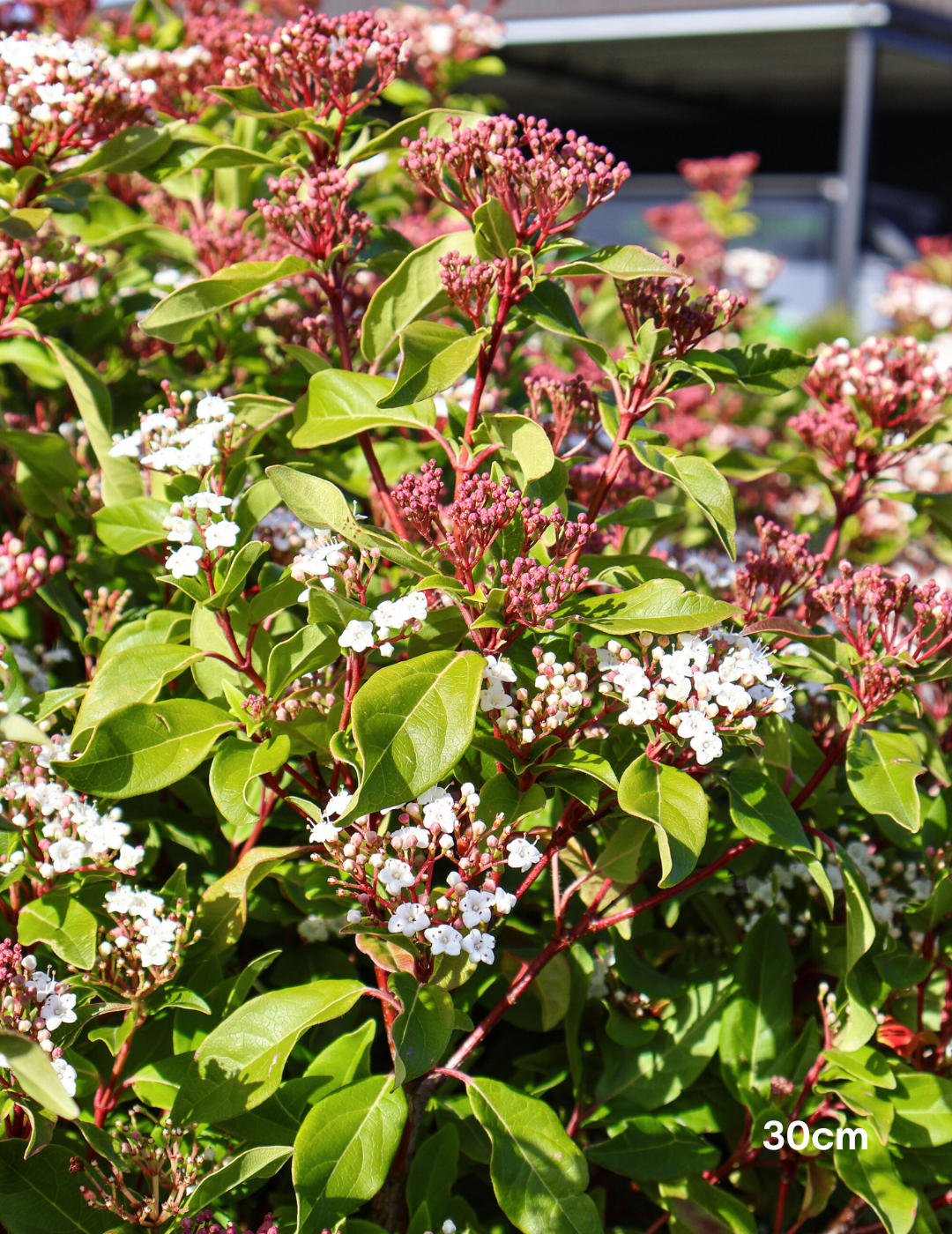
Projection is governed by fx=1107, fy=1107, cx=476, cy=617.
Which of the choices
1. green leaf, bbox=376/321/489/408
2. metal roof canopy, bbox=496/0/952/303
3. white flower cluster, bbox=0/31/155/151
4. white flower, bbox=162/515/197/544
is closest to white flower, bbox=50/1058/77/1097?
white flower, bbox=162/515/197/544

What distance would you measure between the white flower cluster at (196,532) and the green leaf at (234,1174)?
2.46ft

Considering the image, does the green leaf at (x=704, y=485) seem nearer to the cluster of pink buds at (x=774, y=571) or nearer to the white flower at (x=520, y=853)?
the cluster of pink buds at (x=774, y=571)

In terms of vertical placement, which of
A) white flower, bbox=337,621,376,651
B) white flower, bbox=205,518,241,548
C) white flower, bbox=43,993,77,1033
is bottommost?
white flower, bbox=43,993,77,1033

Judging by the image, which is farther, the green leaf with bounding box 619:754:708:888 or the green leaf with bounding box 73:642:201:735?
the green leaf with bounding box 73:642:201:735

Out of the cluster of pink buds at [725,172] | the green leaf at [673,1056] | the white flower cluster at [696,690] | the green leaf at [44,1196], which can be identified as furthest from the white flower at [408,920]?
the cluster of pink buds at [725,172]

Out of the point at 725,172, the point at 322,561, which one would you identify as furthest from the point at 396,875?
the point at 725,172

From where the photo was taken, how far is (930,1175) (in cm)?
177

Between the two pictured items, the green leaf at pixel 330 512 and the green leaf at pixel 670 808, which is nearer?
the green leaf at pixel 670 808

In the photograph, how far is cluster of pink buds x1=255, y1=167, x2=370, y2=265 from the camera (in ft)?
5.59

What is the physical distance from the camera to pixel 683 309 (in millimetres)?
1653

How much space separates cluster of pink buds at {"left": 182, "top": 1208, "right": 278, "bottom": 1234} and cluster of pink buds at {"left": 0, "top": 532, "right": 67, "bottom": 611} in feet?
3.30

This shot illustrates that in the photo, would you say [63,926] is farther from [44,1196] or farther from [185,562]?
[185,562]

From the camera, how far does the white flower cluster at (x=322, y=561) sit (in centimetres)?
143

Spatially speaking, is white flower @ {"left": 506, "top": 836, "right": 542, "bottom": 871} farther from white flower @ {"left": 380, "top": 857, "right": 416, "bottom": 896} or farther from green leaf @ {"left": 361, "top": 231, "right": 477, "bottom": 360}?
green leaf @ {"left": 361, "top": 231, "right": 477, "bottom": 360}
